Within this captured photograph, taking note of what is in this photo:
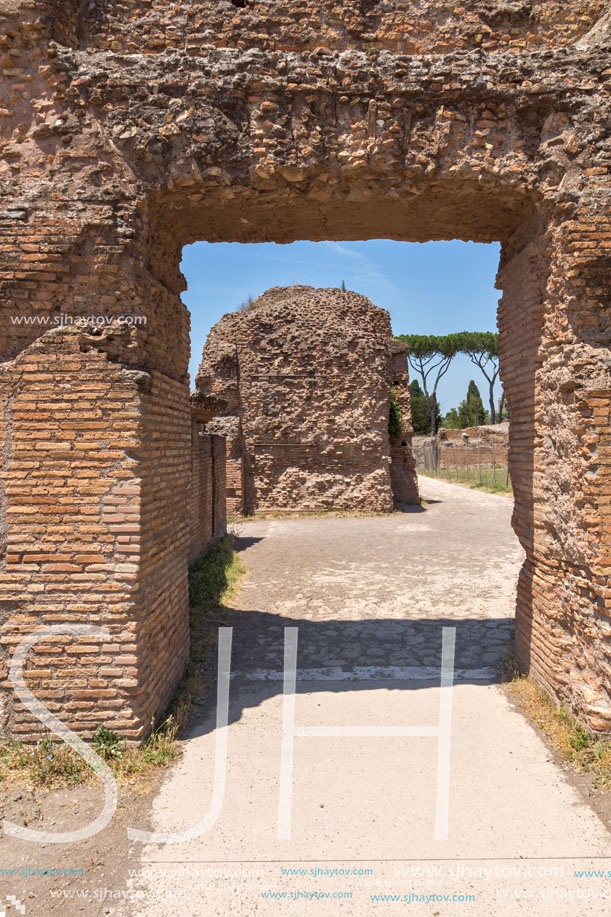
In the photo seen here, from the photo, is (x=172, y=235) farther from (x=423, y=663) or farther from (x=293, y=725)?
(x=423, y=663)

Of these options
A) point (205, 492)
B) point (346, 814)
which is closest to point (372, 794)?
point (346, 814)

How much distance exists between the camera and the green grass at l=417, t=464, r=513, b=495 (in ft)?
73.0

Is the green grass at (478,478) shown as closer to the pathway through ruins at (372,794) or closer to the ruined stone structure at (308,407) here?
the ruined stone structure at (308,407)

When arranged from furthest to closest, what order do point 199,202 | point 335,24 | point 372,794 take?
point 199,202, point 335,24, point 372,794

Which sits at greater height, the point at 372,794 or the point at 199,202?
the point at 199,202

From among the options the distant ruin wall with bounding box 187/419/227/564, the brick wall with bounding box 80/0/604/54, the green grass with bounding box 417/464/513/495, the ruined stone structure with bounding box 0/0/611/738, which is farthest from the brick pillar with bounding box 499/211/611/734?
the green grass with bounding box 417/464/513/495

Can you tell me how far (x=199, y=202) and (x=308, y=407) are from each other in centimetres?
1182

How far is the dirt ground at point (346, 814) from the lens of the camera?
2.42 m

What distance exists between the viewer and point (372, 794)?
10.2 ft

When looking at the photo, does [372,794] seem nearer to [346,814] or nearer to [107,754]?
[346,814]

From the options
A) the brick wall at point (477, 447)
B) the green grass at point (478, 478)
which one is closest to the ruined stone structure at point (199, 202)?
the green grass at point (478, 478)

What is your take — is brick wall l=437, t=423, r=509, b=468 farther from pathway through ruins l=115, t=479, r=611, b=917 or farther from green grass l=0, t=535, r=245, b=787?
green grass l=0, t=535, r=245, b=787

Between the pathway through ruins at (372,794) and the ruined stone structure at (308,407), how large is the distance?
379 inches

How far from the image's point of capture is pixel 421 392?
5406 centimetres
